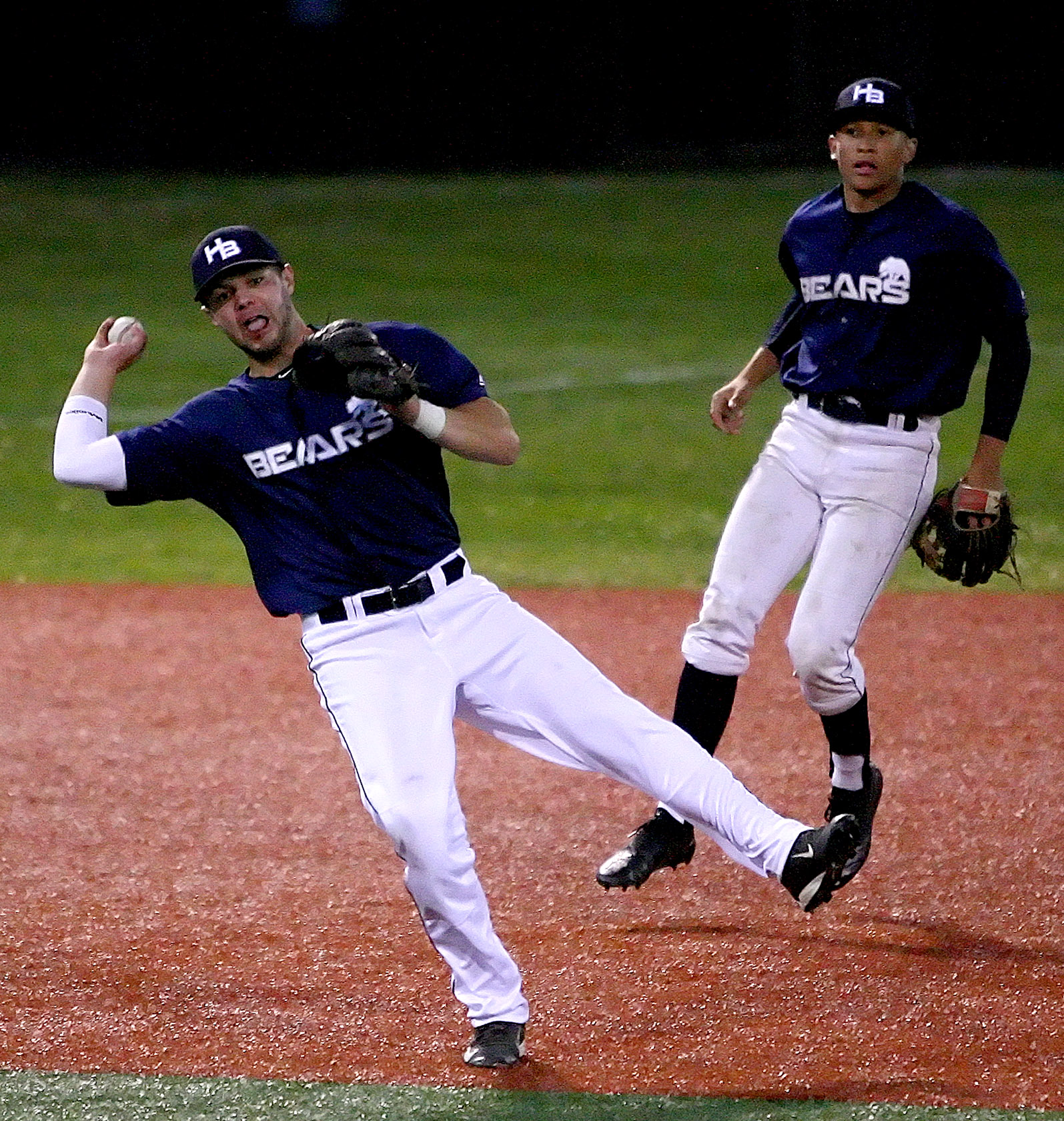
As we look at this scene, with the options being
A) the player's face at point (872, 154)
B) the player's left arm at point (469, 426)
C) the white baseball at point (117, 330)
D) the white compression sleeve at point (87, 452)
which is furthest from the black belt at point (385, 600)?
the player's face at point (872, 154)

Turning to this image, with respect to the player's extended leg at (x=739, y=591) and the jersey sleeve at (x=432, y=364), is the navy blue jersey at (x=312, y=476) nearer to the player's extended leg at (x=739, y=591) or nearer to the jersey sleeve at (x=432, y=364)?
the jersey sleeve at (x=432, y=364)

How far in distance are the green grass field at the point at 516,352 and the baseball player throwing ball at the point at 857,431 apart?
4.75 feet

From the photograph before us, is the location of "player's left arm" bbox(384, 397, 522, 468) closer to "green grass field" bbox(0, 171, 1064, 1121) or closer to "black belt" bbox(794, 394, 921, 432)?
"black belt" bbox(794, 394, 921, 432)

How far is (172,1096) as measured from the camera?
138 inches

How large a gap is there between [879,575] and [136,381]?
1164 cm

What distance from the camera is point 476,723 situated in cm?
396

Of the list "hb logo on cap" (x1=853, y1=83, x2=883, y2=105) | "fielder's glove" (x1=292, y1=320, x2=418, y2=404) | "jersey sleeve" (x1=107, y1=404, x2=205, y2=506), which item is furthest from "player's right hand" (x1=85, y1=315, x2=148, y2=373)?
"hb logo on cap" (x1=853, y1=83, x2=883, y2=105)

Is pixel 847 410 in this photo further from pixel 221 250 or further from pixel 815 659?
pixel 221 250

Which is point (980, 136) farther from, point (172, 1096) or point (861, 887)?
point (172, 1096)

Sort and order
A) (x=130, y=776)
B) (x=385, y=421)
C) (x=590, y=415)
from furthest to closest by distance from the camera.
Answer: (x=590, y=415) → (x=130, y=776) → (x=385, y=421)

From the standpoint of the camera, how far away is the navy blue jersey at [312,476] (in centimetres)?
385

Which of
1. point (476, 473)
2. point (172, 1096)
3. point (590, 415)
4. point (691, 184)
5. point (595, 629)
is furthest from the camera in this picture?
point (691, 184)

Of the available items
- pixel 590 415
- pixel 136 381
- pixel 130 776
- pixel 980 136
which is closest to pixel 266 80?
pixel 980 136

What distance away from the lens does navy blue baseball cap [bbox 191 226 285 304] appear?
153 inches
